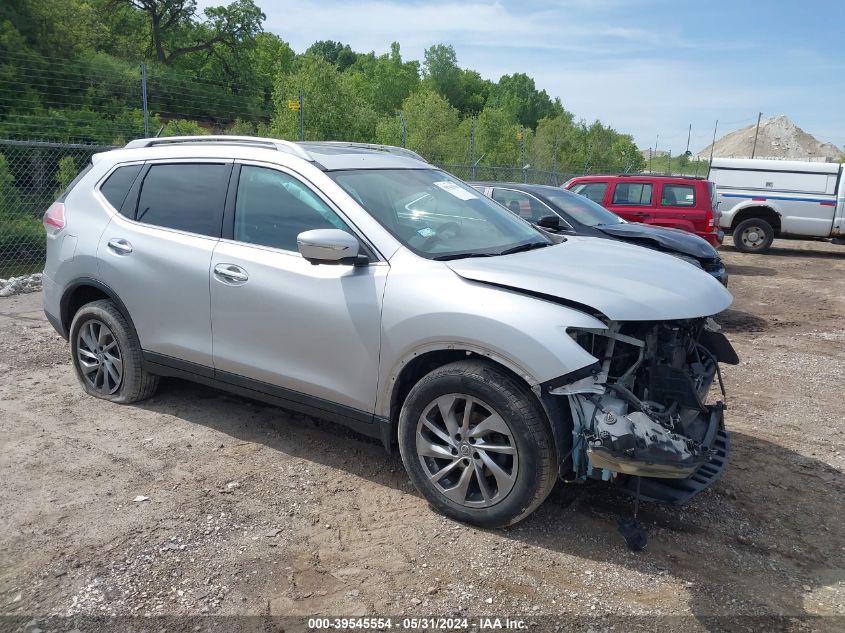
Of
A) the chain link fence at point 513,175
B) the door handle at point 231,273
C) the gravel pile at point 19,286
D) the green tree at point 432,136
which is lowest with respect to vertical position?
the gravel pile at point 19,286

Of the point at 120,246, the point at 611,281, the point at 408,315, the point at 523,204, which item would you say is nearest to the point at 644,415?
the point at 611,281

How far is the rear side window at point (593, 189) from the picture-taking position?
12.6 metres

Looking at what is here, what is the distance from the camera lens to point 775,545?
133 inches

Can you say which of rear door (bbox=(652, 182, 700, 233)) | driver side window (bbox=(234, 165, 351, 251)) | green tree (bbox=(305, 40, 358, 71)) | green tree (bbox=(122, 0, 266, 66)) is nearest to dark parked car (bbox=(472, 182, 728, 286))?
rear door (bbox=(652, 182, 700, 233))

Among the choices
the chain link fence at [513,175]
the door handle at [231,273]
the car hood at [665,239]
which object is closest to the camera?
the door handle at [231,273]

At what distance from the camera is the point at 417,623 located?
273cm

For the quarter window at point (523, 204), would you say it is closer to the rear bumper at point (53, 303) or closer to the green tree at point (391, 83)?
the rear bumper at point (53, 303)

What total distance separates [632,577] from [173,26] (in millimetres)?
51272

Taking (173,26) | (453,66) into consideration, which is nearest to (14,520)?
(173,26)

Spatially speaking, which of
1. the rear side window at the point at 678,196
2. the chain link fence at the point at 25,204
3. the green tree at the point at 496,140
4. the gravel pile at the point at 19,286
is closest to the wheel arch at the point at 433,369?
the gravel pile at the point at 19,286

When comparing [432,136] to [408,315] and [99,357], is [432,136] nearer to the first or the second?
[99,357]

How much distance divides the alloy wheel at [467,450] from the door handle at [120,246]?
94.8 inches

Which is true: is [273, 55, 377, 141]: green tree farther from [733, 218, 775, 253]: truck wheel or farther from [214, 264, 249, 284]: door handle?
[214, 264, 249, 284]: door handle

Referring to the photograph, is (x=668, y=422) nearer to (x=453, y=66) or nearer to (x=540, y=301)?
(x=540, y=301)
